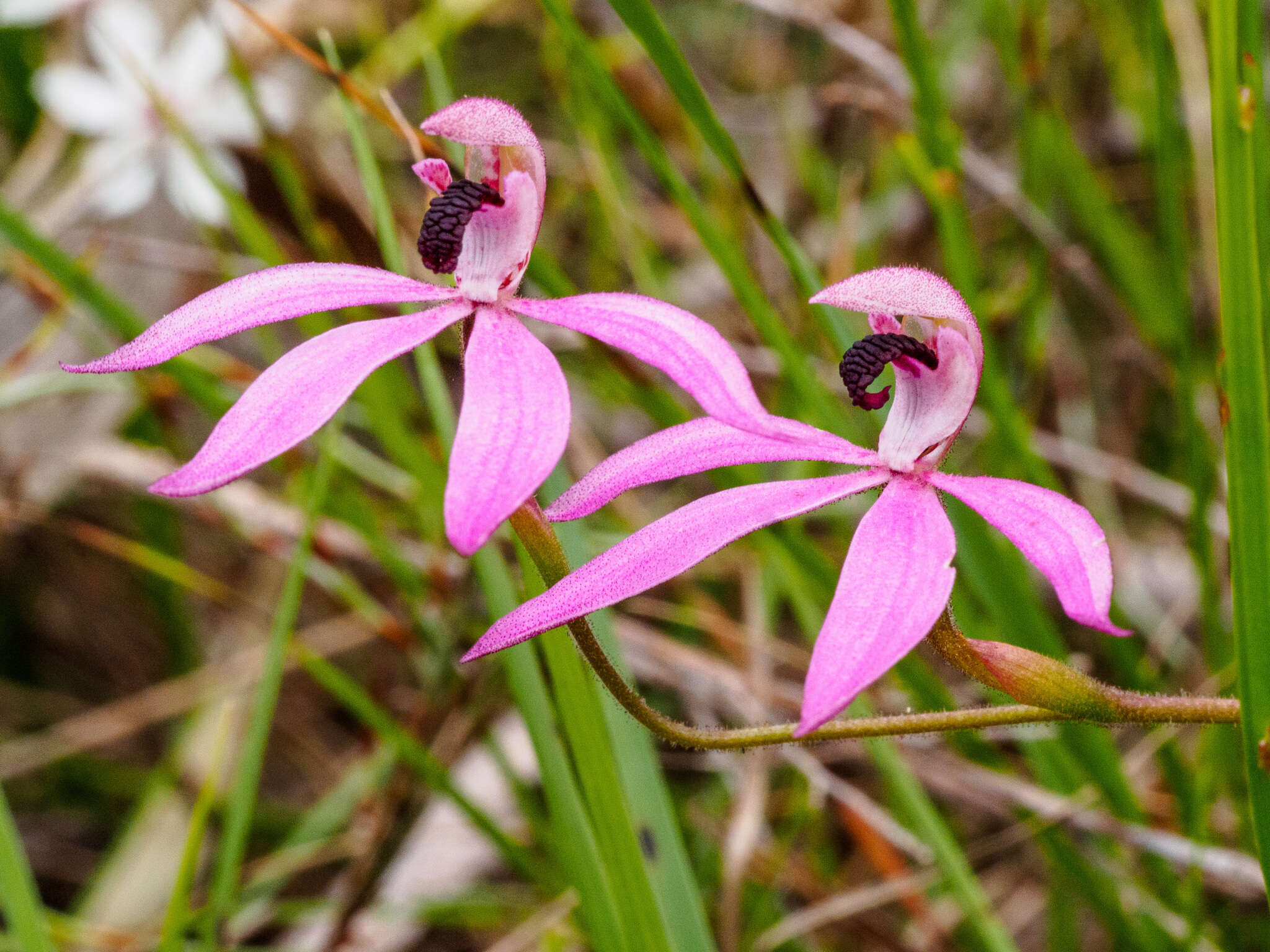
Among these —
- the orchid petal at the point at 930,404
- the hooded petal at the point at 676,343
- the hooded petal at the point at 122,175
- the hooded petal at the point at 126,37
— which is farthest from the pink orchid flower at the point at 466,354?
the hooded petal at the point at 126,37

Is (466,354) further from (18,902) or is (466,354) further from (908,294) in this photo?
(18,902)

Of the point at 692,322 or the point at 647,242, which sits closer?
the point at 692,322

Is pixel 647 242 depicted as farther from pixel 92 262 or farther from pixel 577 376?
pixel 92 262

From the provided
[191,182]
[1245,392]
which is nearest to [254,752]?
[1245,392]

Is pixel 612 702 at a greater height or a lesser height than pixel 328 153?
lesser

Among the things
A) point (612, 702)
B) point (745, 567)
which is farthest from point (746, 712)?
point (612, 702)

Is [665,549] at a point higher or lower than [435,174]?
lower

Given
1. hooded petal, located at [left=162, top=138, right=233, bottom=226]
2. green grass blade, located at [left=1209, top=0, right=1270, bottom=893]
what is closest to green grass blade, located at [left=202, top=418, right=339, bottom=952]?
green grass blade, located at [left=1209, top=0, right=1270, bottom=893]
